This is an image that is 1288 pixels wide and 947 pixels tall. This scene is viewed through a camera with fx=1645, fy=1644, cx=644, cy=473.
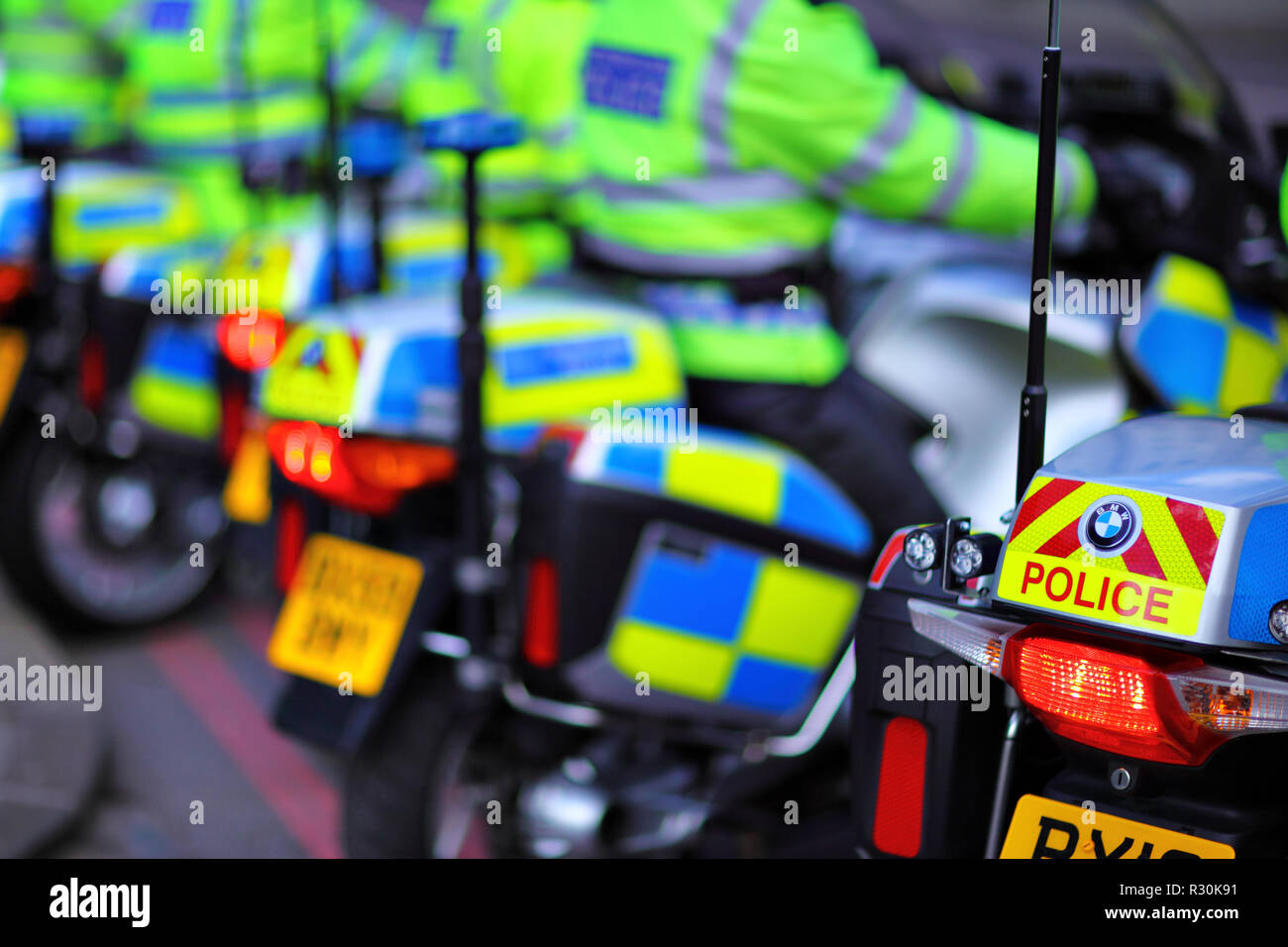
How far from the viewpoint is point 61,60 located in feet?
19.8

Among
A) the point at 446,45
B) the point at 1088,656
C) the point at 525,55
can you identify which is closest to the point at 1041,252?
the point at 1088,656

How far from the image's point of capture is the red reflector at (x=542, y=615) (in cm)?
259

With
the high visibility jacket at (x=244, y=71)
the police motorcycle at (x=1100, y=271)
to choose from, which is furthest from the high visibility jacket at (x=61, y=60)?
the police motorcycle at (x=1100, y=271)

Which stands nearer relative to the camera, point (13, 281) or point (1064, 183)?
point (1064, 183)

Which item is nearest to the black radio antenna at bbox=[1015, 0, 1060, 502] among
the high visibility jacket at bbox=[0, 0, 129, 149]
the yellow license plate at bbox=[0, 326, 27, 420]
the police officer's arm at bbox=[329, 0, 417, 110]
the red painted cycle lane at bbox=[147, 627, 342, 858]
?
the red painted cycle lane at bbox=[147, 627, 342, 858]

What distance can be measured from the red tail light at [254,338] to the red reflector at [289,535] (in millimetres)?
744

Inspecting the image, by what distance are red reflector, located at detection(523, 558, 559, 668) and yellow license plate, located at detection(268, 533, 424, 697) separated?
19 centimetres

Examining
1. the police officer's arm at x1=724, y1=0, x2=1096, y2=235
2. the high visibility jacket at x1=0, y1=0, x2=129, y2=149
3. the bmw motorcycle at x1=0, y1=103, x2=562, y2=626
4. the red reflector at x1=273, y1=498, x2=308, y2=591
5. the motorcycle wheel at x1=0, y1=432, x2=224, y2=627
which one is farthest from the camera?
the high visibility jacket at x1=0, y1=0, x2=129, y2=149

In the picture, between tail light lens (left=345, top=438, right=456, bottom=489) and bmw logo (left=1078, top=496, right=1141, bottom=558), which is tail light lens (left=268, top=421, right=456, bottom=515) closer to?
tail light lens (left=345, top=438, right=456, bottom=489)

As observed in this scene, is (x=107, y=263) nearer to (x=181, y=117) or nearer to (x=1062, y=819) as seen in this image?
(x=181, y=117)

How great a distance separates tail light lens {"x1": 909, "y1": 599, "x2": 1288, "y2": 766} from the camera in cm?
164

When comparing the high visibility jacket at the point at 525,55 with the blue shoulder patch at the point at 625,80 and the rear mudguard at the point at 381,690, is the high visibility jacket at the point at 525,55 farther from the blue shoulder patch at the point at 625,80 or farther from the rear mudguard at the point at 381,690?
the rear mudguard at the point at 381,690

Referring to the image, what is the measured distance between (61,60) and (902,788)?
200 inches

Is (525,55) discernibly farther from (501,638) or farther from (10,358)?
(10,358)
